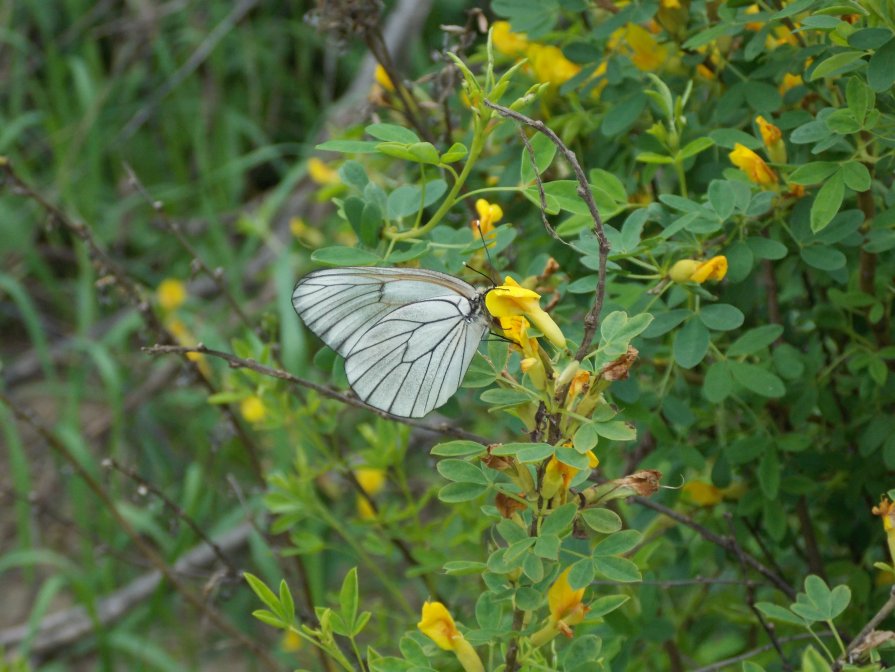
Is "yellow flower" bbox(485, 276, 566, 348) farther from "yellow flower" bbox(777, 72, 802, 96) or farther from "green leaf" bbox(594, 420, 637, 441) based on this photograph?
"yellow flower" bbox(777, 72, 802, 96)

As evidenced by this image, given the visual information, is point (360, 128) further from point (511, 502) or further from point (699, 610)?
point (699, 610)

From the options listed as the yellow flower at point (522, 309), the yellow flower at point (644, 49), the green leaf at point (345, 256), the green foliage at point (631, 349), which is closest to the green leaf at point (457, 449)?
the green foliage at point (631, 349)

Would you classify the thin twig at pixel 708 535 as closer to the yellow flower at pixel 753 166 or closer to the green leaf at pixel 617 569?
the green leaf at pixel 617 569

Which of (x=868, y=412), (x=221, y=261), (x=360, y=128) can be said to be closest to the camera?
(x=868, y=412)

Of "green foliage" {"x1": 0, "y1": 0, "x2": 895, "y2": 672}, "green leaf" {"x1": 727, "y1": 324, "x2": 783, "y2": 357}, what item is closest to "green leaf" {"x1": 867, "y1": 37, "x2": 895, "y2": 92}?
"green foliage" {"x1": 0, "y1": 0, "x2": 895, "y2": 672}

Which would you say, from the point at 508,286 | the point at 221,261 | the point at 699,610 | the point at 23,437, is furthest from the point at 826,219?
the point at 23,437
